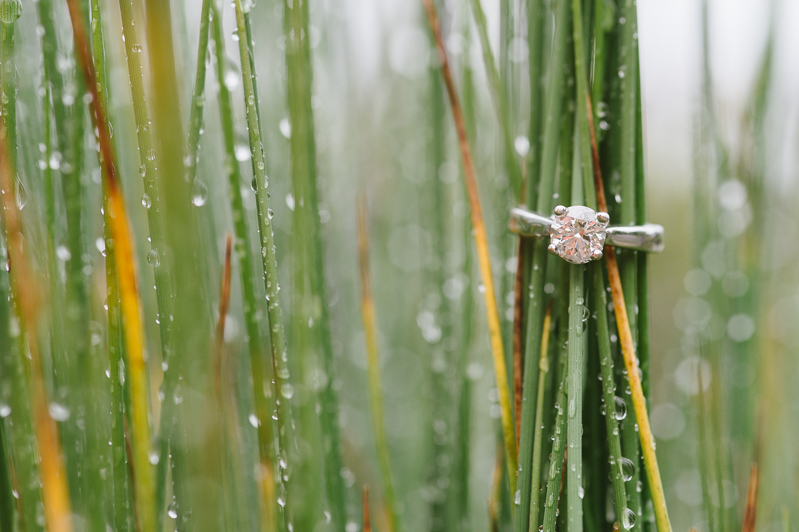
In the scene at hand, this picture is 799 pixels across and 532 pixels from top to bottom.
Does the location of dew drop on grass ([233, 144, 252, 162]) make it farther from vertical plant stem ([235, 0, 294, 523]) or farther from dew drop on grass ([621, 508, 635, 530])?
dew drop on grass ([621, 508, 635, 530])

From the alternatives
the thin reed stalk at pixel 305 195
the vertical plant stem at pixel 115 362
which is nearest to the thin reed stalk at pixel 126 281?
the vertical plant stem at pixel 115 362

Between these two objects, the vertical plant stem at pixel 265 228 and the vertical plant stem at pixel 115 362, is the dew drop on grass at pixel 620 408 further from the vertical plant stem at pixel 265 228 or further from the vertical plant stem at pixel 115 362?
the vertical plant stem at pixel 115 362

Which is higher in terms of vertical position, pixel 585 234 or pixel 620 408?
pixel 585 234

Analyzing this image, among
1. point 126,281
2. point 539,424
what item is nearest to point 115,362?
point 126,281

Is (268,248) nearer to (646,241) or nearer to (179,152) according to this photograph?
(179,152)

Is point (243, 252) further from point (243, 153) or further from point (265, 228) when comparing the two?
point (243, 153)

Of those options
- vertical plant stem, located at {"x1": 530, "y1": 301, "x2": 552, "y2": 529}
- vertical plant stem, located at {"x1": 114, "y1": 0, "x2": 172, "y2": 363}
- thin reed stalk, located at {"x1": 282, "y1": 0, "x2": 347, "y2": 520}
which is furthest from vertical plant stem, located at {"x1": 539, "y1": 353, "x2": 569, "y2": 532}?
vertical plant stem, located at {"x1": 114, "y1": 0, "x2": 172, "y2": 363}

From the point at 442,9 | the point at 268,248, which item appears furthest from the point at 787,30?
the point at 268,248

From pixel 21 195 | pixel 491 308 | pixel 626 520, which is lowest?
pixel 626 520
